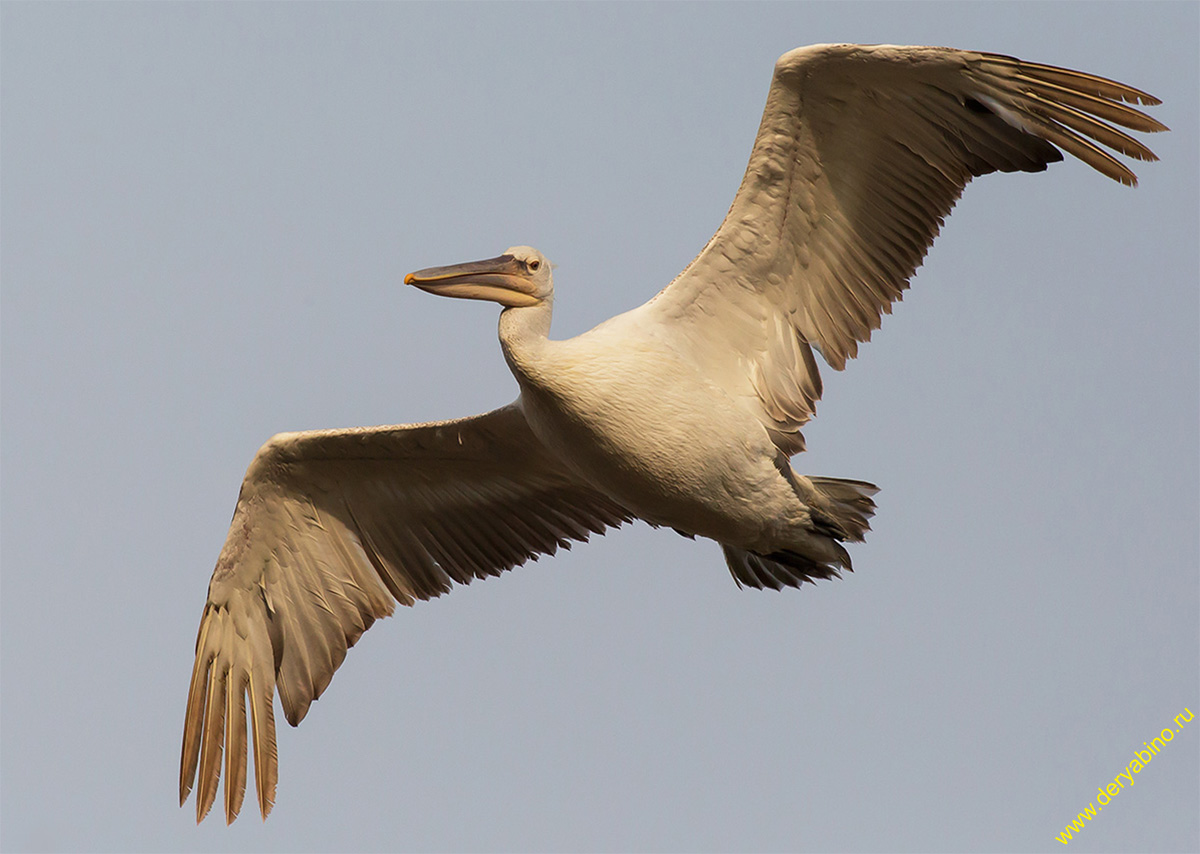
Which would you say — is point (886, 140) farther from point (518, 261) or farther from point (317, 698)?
point (317, 698)

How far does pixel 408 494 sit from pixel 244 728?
63.9 inches

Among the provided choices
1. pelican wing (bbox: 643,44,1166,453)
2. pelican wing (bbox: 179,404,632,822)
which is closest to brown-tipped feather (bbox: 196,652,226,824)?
pelican wing (bbox: 179,404,632,822)

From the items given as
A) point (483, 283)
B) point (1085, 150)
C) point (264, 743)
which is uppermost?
point (1085, 150)

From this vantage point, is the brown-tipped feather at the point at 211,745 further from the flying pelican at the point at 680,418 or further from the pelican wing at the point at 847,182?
the pelican wing at the point at 847,182

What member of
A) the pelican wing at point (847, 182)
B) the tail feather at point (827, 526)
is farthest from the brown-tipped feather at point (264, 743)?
the pelican wing at point (847, 182)

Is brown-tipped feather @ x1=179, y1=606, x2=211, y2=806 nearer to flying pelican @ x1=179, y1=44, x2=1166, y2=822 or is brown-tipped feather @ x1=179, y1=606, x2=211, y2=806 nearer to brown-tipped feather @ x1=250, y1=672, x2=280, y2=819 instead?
flying pelican @ x1=179, y1=44, x2=1166, y2=822

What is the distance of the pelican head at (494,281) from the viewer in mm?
8344

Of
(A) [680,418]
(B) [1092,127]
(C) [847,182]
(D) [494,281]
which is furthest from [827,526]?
(B) [1092,127]

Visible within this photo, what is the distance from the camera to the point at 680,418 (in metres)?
8.38

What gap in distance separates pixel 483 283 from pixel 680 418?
46.1 inches

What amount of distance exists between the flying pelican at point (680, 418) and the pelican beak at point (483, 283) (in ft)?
0.04

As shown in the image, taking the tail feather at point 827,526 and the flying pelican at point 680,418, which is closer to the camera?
the flying pelican at point 680,418

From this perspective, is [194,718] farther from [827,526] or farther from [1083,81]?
[1083,81]

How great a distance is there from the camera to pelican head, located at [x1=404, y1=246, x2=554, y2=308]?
8344 mm
